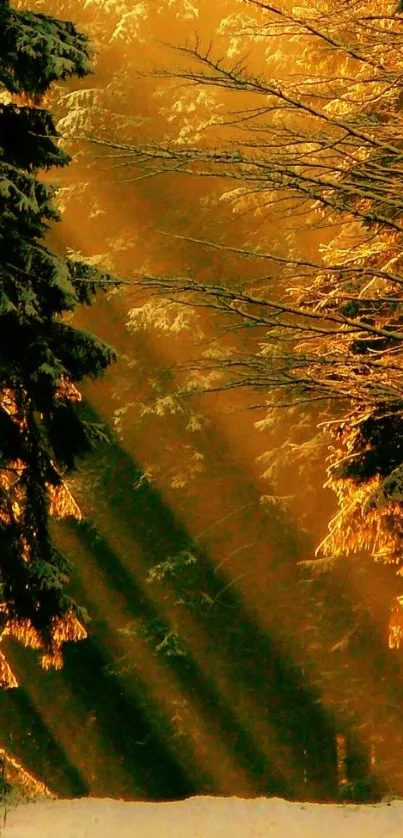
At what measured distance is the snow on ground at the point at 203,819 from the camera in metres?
11.3

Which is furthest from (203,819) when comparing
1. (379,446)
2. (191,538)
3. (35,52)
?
(191,538)

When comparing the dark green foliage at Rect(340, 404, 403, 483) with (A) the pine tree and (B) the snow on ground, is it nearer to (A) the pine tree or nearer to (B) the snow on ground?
(A) the pine tree

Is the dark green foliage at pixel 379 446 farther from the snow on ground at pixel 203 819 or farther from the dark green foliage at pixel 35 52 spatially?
the dark green foliage at pixel 35 52

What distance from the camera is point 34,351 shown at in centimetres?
976

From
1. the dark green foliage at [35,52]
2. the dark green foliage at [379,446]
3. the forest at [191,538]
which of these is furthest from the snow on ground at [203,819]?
the dark green foliage at [35,52]

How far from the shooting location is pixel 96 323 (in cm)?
2659

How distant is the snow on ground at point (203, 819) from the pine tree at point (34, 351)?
2221 mm

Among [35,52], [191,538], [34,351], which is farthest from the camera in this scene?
[191,538]

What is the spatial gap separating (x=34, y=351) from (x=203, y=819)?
19.8 feet

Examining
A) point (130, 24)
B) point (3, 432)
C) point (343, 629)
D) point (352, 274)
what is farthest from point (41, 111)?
point (130, 24)

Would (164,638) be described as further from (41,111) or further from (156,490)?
(41,111)

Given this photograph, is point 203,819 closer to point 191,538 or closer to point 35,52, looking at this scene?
point 35,52

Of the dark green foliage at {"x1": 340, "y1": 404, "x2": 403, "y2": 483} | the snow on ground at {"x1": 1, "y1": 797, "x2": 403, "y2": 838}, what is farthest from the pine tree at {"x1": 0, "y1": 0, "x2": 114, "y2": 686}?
the dark green foliage at {"x1": 340, "y1": 404, "x2": 403, "y2": 483}

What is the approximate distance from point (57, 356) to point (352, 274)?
3.38 metres
